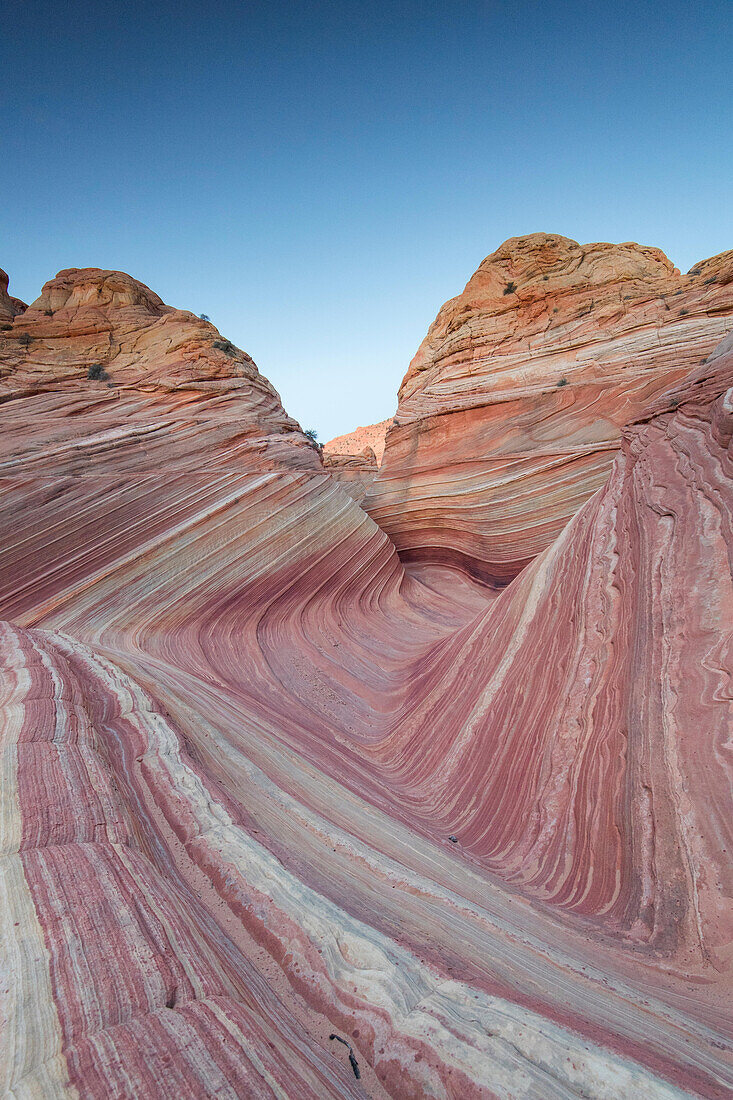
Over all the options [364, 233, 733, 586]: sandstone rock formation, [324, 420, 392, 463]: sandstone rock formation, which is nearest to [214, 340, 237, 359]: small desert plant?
[364, 233, 733, 586]: sandstone rock formation

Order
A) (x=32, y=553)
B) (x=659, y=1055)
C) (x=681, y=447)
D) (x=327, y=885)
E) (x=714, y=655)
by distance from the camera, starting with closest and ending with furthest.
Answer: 1. (x=659, y=1055)
2. (x=327, y=885)
3. (x=714, y=655)
4. (x=681, y=447)
5. (x=32, y=553)

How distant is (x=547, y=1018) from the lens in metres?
1.85

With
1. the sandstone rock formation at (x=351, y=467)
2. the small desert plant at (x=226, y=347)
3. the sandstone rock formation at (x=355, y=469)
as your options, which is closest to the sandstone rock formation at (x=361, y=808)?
A: the small desert plant at (x=226, y=347)

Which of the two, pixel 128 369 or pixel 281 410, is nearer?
pixel 128 369

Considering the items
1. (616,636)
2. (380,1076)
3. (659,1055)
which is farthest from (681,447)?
(380,1076)

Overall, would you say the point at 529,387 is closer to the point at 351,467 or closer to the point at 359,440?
the point at 351,467

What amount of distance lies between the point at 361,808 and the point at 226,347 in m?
12.1

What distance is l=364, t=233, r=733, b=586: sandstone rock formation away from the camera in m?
12.1

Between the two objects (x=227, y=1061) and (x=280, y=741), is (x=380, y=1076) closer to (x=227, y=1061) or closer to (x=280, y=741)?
(x=227, y=1061)

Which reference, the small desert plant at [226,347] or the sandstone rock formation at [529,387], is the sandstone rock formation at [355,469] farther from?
the small desert plant at [226,347]

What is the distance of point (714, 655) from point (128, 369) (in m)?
12.6

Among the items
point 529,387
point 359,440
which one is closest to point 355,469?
point 529,387

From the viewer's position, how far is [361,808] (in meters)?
4.07

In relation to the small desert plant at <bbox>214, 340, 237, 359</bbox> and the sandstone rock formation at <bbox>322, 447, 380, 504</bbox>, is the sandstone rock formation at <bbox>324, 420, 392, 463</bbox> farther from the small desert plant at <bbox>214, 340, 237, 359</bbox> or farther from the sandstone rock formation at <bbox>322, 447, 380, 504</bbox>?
the small desert plant at <bbox>214, 340, 237, 359</bbox>
